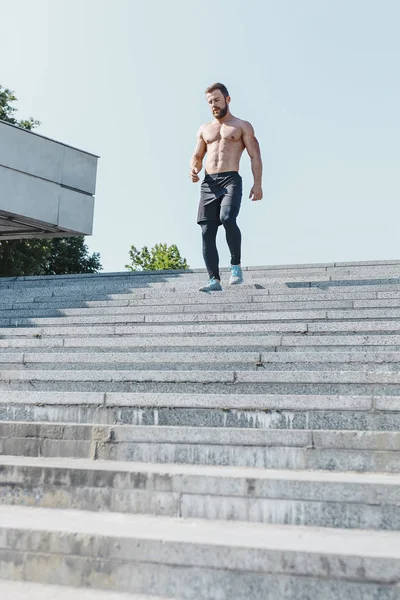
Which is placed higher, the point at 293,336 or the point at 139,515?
the point at 293,336

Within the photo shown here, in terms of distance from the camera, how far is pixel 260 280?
9.33 metres

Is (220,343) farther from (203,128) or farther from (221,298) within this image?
(203,128)

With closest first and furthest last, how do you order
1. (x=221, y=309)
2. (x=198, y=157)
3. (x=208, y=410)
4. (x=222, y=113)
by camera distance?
(x=208, y=410), (x=221, y=309), (x=222, y=113), (x=198, y=157)

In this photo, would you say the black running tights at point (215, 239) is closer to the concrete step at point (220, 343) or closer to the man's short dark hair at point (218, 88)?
the man's short dark hair at point (218, 88)

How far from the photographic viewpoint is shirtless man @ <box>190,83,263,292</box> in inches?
328

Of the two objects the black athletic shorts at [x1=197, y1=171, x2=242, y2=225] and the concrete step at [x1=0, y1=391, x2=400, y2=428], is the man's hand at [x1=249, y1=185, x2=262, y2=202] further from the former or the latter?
the concrete step at [x1=0, y1=391, x2=400, y2=428]

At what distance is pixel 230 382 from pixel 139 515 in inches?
66.6

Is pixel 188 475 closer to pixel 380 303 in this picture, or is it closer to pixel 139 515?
pixel 139 515

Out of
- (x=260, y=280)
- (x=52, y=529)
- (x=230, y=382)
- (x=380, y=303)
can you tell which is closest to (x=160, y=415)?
(x=230, y=382)

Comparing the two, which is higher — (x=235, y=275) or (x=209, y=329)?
(x=235, y=275)

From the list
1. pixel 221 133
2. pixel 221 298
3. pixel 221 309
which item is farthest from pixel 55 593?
pixel 221 133

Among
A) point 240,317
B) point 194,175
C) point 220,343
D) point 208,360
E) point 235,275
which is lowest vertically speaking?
point 208,360

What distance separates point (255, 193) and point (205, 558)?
599cm

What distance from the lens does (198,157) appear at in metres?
8.81
